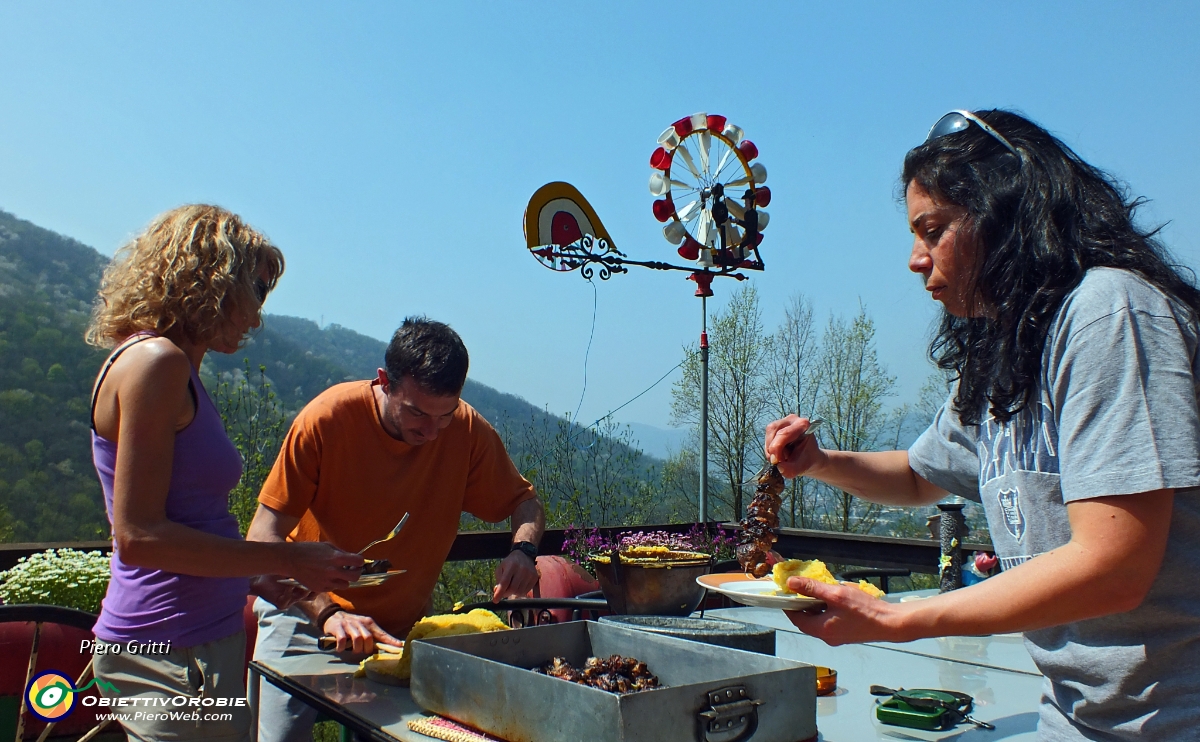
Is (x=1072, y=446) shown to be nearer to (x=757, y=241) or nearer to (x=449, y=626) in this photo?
(x=449, y=626)

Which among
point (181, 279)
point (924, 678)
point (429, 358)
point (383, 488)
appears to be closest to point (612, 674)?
point (924, 678)

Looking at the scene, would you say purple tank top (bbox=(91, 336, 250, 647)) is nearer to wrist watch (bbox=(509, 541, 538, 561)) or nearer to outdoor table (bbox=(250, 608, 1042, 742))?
outdoor table (bbox=(250, 608, 1042, 742))

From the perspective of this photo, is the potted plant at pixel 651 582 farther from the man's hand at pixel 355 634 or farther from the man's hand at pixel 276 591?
the man's hand at pixel 276 591

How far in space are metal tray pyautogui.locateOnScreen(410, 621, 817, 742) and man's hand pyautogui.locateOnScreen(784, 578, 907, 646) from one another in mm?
109

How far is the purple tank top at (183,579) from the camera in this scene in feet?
5.76

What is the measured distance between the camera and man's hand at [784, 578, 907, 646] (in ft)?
3.84

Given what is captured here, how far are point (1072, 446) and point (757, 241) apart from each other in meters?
5.81

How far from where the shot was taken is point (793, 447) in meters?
1.94

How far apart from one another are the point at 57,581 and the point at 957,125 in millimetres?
3530

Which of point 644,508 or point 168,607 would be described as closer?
point 168,607

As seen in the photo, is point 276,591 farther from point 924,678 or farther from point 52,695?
point 924,678

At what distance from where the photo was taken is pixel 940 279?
1.35 m

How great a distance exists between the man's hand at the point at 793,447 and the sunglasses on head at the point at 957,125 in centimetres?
72

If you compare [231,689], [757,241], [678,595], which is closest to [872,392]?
[757,241]
